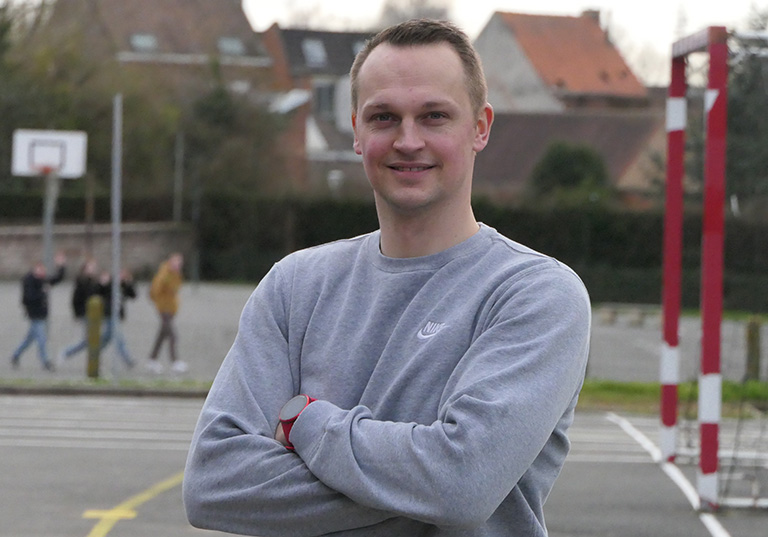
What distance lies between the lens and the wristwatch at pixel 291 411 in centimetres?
266

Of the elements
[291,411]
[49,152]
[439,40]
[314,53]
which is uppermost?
[314,53]

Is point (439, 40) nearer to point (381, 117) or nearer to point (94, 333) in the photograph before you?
point (381, 117)

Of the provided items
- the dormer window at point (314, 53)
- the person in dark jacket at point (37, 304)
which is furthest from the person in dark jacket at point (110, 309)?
the dormer window at point (314, 53)

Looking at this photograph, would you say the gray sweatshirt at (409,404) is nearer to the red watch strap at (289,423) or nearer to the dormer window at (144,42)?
the red watch strap at (289,423)

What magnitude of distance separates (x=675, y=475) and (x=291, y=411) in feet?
28.8

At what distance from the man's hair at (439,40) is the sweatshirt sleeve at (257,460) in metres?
0.57

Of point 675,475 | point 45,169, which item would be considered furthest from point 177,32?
point 675,475

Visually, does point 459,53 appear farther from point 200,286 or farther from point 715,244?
point 200,286

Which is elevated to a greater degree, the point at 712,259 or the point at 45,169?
the point at 45,169

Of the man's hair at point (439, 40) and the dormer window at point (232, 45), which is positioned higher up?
the dormer window at point (232, 45)

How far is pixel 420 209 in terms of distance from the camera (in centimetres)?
266

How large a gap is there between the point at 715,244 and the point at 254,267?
39372mm

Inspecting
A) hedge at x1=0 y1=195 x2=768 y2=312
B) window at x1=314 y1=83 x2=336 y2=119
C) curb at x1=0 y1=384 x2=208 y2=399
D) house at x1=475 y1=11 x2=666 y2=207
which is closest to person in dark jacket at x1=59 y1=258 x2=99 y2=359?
curb at x1=0 y1=384 x2=208 y2=399

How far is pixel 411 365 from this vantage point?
101 inches
